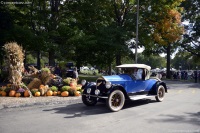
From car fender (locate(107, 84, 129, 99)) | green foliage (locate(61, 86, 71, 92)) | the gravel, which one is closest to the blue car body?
car fender (locate(107, 84, 129, 99))

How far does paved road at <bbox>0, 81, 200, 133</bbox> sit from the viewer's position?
648 centimetres

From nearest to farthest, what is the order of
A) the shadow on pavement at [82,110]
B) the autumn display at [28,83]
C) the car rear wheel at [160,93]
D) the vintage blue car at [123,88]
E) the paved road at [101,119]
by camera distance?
the paved road at [101,119] < the shadow on pavement at [82,110] < the vintage blue car at [123,88] < the autumn display at [28,83] < the car rear wheel at [160,93]

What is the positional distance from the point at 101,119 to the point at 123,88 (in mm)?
2097

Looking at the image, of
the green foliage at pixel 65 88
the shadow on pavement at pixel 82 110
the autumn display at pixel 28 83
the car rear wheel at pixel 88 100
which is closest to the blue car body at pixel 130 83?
the shadow on pavement at pixel 82 110

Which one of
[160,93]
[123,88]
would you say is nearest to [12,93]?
[123,88]

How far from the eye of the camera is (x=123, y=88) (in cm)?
939

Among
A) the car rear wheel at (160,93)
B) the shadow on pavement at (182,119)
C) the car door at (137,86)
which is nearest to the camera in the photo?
the shadow on pavement at (182,119)

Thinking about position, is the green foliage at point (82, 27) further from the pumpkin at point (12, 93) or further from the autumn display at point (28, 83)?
the pumpkin at point (12, 93)

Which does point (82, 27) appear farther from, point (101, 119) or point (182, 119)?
point (182, 119)

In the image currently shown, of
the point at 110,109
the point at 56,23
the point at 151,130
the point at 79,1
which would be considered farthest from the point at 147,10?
the point at 151,130

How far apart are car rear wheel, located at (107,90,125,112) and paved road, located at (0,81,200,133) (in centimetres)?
23

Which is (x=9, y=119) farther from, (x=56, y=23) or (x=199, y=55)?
(x=199, y=55)

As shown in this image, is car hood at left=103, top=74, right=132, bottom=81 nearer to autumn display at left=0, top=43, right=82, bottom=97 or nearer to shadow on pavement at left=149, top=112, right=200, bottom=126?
shadow on pavement at left=149, top=112, right=200, bottom=126

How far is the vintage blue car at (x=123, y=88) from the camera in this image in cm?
902
